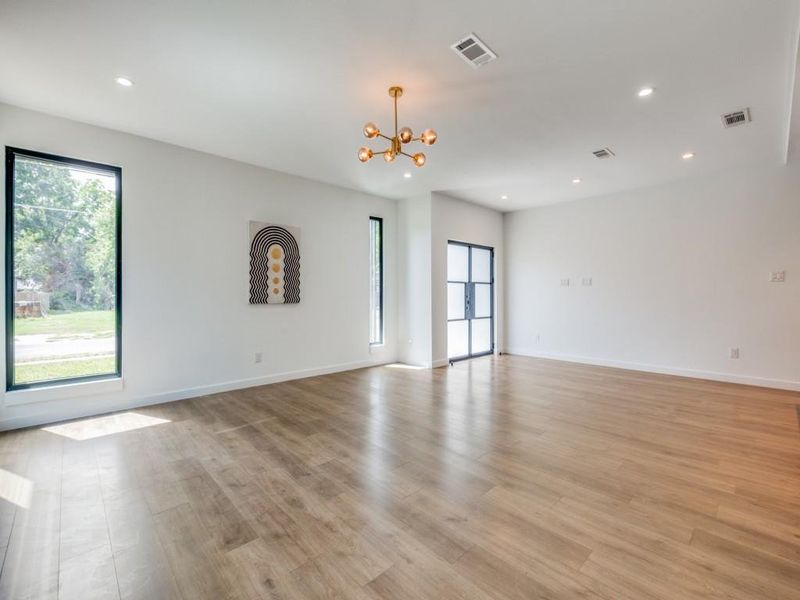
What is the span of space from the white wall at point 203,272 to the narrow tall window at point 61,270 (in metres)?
0.15

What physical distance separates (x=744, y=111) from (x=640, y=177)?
2.11 m

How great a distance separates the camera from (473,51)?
2.63 meters

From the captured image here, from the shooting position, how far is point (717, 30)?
2.43 metres

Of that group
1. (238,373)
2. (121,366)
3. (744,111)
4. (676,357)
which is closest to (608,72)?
(744,111)

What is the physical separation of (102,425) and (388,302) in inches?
173

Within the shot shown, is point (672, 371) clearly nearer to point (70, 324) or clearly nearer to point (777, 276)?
point (777, 276)

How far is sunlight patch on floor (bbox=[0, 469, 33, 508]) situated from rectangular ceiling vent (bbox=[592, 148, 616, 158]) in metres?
6.22

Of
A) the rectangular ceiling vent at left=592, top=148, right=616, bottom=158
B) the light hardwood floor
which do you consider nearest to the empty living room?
the light hardwood floor

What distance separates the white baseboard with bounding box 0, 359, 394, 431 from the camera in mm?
3602

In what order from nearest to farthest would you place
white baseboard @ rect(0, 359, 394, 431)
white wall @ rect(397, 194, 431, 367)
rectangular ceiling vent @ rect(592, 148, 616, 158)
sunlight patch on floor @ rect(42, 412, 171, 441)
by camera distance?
1. sunlight patch on floor @ rect(42, 412, 171, 441)
2. white baseboard @ rect(0, 359, 394, 431)
3. rectangular ceiling vent @ rect(592, 148, 616, 158)
4. white wall @ rect(397, 194, 431, 367)

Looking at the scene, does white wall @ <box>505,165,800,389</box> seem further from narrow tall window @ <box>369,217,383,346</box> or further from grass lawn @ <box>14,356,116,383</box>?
grass lawn @ <box>14,356,116,383</box>

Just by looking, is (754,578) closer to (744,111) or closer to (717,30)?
(717,30)

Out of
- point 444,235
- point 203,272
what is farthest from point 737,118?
point 203,272

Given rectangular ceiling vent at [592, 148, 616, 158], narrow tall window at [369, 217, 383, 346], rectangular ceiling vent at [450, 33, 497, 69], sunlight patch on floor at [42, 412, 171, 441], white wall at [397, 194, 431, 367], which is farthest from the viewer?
narrow tall window at [369, 217, 383, 346]
